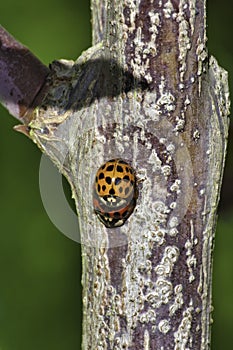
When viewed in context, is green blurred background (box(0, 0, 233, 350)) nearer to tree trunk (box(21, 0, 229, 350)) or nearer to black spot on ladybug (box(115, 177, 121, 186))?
black spot on ladybug (box(115, 177, 121, 186))

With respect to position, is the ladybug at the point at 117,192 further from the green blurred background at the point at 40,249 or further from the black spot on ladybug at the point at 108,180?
the green blurred background at the point at 40,249

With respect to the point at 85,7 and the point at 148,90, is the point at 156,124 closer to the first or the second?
the point at 148,90

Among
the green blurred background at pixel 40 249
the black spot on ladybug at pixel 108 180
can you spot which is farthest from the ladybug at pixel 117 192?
the green blurred background at pixel 40 249

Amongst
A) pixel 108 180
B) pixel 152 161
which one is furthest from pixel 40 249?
pixel 152 161

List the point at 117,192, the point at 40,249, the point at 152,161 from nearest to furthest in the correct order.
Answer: the point at 152,161 < the point at 117,192 < the point at 40,249

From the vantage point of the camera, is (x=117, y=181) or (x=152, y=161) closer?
(x=152, y=161)

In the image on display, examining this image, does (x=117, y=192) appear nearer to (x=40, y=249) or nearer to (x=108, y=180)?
(x=108, y=180)
